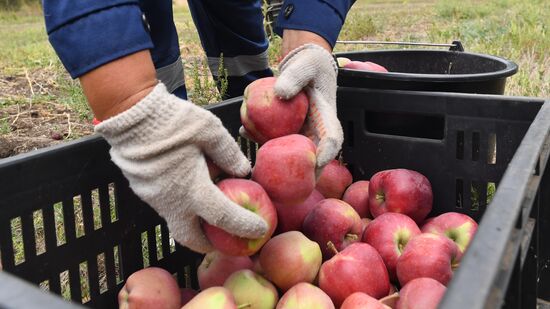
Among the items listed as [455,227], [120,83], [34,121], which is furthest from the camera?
[34,121]

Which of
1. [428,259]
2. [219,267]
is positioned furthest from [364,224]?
[219,267]

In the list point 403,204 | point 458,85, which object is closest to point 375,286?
point 403,204

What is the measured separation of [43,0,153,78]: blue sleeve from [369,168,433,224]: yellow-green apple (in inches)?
24.0

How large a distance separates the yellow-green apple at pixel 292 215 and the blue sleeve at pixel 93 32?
434mm

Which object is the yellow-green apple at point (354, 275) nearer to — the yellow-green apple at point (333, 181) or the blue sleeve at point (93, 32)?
the yellow-green apple at point (333, 181)

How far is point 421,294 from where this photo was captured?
986 millimetres

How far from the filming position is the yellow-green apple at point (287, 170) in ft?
3.40

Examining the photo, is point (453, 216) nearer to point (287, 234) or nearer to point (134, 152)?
point (287, 234)

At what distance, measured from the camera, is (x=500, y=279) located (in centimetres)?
57

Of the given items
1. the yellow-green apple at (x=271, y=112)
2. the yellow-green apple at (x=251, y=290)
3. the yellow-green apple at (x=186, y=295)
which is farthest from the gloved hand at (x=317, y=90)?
the yellow-green apple at (x=186, y=295)

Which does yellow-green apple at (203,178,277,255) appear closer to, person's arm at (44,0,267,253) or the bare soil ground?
person's arm at (44,0,267,253)

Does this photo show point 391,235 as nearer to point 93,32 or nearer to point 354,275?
point 354,275

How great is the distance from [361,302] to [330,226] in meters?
0.25

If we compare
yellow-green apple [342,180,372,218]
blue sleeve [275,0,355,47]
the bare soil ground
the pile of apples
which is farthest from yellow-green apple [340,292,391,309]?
the bare soil ground
